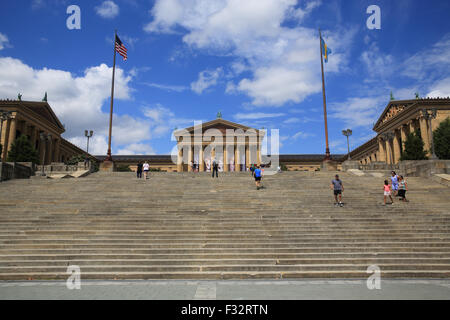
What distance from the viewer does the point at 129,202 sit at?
1423 centimetres

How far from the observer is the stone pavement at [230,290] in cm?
609

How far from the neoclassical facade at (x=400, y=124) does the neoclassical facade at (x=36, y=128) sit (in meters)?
56.5

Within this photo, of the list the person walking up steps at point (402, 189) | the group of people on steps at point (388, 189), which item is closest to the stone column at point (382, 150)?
the group of people on steps at point (388, 189)

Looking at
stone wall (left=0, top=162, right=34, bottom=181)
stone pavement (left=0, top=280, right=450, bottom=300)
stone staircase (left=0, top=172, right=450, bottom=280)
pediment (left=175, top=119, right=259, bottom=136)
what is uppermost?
pediment (left=175, top=119, right=259, bottom=136)

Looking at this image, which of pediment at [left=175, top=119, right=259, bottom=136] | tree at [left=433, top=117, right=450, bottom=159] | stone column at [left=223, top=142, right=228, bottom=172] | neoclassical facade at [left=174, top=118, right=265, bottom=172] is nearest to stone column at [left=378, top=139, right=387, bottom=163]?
tree at [left=433, top=117, right=450, bottom=159]

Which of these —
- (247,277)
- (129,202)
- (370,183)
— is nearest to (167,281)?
(247,277)

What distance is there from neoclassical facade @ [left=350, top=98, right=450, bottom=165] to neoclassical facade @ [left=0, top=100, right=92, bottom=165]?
2226 inches

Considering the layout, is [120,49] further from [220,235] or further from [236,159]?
[236,159]

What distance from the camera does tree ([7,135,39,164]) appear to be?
41.7 m

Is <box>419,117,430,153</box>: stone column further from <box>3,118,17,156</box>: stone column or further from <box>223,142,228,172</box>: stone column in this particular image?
<box>3,118,17,156</box>: stone column

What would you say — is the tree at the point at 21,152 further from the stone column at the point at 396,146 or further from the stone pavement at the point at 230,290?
the stone column at the point at 396,146

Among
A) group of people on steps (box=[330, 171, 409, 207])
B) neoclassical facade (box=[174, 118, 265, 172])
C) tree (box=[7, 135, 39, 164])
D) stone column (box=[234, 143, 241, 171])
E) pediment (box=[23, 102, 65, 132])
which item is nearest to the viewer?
group of people on steps (box=[330, 171, 409, 207])

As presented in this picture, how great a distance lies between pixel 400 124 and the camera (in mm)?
59000
